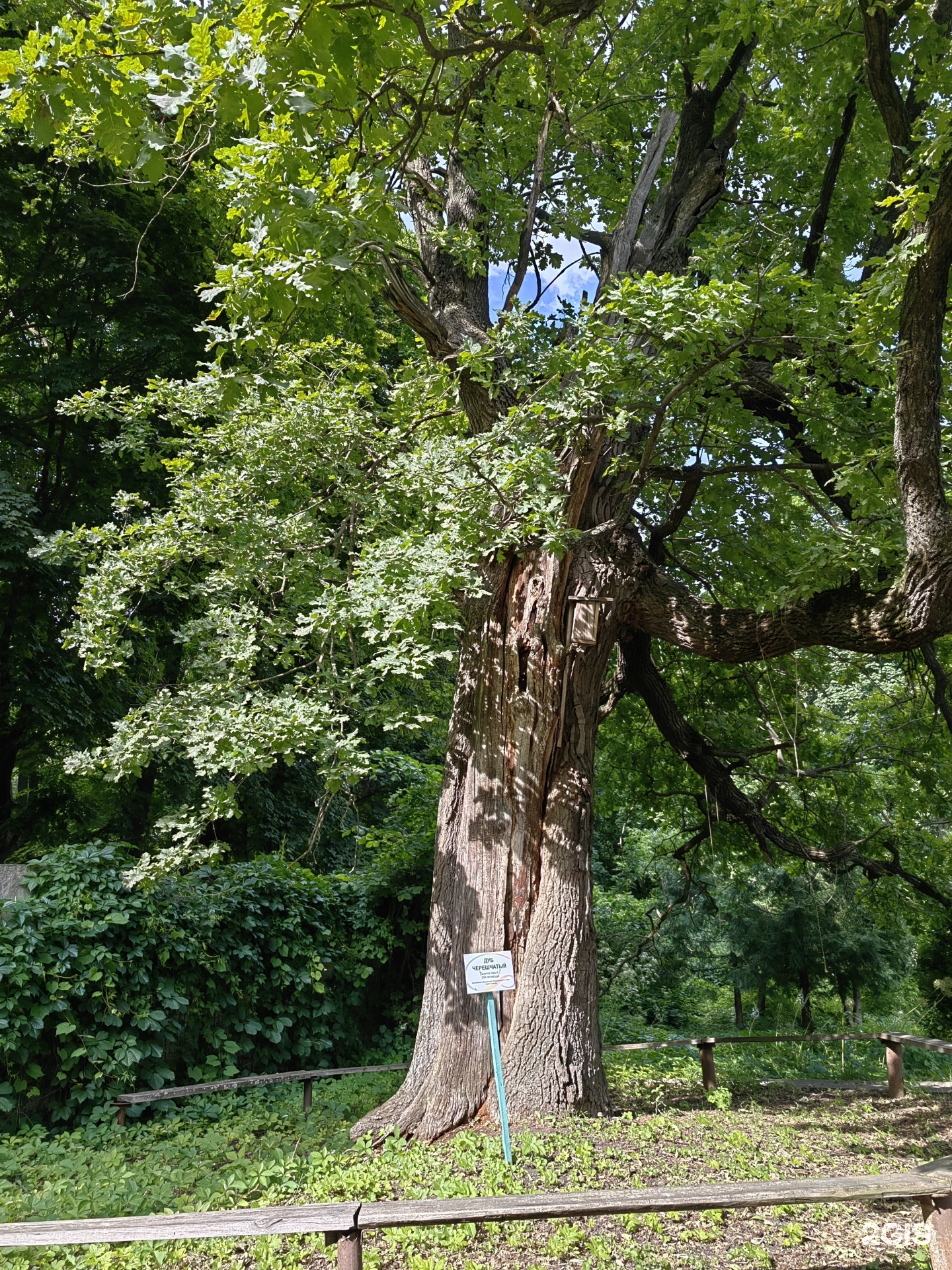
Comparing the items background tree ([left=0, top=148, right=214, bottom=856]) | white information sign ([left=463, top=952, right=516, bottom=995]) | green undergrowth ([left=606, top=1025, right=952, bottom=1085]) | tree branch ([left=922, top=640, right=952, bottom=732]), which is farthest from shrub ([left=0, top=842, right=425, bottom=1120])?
tree branch ([left=922, top=640, right=952, bottom=732])

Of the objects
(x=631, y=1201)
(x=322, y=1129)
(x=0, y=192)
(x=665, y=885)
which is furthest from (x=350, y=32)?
(x=665, y=885)

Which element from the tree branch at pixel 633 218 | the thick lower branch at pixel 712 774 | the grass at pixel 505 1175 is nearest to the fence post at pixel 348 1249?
the grass at pixel 505 1175

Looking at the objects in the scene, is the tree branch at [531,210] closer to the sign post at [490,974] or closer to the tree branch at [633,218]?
the tree branch at [633,218]

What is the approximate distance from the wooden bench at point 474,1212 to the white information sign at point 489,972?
2.00 meters

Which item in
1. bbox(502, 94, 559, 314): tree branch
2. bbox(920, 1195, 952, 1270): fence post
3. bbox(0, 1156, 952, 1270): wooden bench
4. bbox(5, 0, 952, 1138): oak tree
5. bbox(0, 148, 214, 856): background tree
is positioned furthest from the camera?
bbox(0, 148, 214, 856): background tree

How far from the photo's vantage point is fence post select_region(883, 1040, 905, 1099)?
24.2 feet

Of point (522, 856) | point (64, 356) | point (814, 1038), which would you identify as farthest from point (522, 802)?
point (64, 356)

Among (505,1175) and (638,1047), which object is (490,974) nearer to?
(505,1175)

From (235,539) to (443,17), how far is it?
3.81 metres

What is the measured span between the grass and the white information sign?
32.1 inches

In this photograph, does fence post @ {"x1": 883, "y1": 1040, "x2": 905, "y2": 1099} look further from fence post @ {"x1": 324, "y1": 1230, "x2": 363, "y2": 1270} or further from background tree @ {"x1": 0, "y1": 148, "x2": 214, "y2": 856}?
background tree @ {"x1": 0, "y1": 148, "x2": 214, "y2": 856}

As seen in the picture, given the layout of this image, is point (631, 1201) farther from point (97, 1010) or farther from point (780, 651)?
point (97, 1010)

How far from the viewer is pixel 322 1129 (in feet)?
20.2

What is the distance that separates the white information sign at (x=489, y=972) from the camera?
17.2 ft
